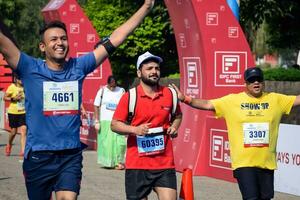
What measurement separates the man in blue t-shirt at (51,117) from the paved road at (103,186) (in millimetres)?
4961

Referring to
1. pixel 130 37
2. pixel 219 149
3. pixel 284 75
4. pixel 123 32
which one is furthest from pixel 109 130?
pixel 130 37

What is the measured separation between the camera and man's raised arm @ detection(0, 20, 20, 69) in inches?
242

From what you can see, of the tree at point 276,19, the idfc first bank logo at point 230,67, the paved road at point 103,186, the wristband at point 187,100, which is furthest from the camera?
the tree at point 276,19

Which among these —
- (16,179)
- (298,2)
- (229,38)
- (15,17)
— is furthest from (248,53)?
(15,17)

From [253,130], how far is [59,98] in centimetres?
239

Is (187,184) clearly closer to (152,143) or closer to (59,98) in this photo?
(152,143)

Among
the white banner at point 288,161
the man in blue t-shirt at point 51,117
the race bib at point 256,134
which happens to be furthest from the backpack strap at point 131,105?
the white banner at point 288,161

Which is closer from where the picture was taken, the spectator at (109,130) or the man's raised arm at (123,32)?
the man's raised arm at (123,32)

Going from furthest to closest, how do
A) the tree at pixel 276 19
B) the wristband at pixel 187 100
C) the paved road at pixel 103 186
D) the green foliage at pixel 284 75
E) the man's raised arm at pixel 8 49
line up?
1. the tree at pixel 276 19
2. the green foliage at pixel 284 75
3. the paved road at pixel 103 186
4. the wristband at pixel 187 100
5. the man's raised arm at pixel 8 49

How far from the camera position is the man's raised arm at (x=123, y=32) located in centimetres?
652

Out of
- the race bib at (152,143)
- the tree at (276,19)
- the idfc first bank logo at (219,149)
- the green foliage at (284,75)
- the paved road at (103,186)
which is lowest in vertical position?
the paved road at (103,186)

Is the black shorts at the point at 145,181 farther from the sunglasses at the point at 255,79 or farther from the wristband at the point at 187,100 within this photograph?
the sunglasses at the point at 255,79

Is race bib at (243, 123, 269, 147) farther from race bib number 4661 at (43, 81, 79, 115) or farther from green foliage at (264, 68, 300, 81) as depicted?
green foliage at (264, 68, 300, 81)

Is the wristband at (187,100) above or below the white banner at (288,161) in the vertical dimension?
above
